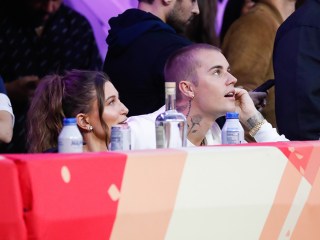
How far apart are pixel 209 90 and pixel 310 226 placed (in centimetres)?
113

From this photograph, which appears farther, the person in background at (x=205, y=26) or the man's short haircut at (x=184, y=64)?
the person in background at (x=205, y=26)

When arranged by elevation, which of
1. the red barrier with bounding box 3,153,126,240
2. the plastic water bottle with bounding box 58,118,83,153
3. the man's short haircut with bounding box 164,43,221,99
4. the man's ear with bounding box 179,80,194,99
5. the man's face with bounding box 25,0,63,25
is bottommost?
the man's face with bounding box 25,0,63,25

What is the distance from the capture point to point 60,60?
200 inches

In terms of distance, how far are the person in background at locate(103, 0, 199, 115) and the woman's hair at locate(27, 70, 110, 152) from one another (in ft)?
1.27

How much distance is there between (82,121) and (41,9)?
1548 millimetres

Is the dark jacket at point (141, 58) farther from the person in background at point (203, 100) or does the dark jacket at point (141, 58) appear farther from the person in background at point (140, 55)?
the person in background at point (203, 100)

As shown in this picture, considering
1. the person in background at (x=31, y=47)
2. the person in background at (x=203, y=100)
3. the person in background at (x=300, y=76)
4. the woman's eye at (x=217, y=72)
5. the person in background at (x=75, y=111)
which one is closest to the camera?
the person in background at (x=75, y=111)

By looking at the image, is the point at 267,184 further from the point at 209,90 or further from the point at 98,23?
the point at 98,23

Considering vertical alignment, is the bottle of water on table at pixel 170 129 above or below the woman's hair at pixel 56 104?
above

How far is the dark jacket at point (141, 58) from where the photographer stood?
4070 mm

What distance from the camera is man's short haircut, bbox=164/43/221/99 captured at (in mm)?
3807

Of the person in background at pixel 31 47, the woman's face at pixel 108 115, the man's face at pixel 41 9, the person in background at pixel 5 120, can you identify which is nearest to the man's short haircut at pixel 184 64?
the woman's face at pixel 108 115

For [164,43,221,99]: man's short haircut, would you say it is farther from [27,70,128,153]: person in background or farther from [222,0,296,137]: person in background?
[222,0,296,137]: person in background

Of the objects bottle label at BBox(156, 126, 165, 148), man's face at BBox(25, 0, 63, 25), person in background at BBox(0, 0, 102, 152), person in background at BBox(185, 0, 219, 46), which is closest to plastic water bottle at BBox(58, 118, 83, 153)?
bottle label at BBox(156, 126, 165, 148)
